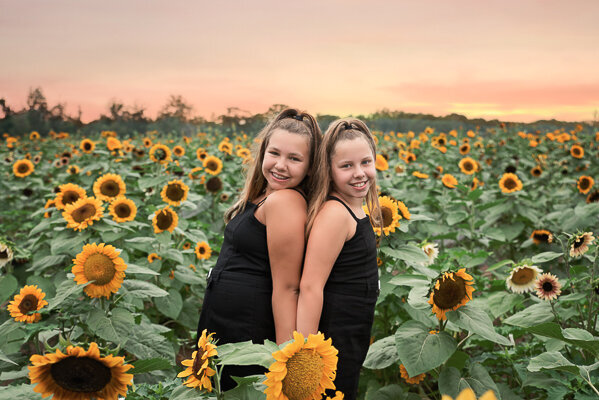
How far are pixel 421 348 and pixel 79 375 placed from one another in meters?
1.19

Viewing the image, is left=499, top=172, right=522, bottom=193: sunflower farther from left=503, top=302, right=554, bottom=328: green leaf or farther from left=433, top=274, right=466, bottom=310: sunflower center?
left=433, top=274, right=466, bottom=310: sunflower center

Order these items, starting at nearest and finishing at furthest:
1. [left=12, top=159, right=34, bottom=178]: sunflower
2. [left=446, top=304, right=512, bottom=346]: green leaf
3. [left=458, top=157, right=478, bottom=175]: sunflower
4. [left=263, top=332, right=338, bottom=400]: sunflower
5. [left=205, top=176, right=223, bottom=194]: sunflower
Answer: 1. [left=263, top=332, right=338, bottom=400]: sunflower
2. [left=446, top=304, right=512, bottom=346]: green leaf
3. [left=205, top=176, right=223, bottom=194]: sunflower
4. [left=458, top=157, right=478, bottom=175]: sunflower
5. [left=12, top=159, right=34, bottom=178]: sunflower

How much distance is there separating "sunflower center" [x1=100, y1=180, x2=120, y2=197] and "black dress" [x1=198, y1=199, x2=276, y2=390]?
163 centimetres

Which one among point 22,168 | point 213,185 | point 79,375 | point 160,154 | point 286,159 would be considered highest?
point 286,159

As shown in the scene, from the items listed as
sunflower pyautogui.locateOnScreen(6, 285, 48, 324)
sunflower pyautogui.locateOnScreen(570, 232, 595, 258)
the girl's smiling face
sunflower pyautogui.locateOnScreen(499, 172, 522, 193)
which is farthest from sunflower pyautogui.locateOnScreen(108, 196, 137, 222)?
sunflower pyautogui.locateOnScreen(499, 172, 522, 193)

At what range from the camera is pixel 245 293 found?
6.69 feet

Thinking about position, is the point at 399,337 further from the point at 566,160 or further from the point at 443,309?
the point at 566,160

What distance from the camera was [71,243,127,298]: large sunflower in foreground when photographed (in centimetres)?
190

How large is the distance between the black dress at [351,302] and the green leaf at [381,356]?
0.25ft

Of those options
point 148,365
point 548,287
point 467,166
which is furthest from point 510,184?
point 148,365

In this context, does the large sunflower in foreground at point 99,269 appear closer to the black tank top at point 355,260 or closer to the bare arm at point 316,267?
the bare arm at point 316,267

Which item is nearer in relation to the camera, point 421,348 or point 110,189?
point 421,348

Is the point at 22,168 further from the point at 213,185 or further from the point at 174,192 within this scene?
the point at 174,192

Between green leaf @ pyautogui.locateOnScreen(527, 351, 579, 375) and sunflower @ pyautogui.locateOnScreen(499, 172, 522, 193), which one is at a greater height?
sunflower @ pyautogui.locateOnScreen(499, 172, 522, 193)
